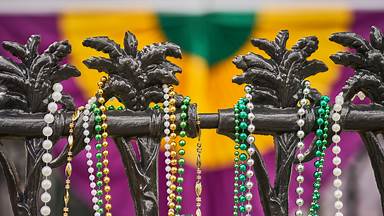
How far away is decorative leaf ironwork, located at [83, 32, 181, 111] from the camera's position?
2.39 feet

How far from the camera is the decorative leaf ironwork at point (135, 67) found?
2.39 ft

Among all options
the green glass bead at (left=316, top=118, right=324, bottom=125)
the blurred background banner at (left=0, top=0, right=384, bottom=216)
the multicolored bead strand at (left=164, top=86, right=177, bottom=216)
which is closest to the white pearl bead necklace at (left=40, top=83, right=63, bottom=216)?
the multicolored bead strand at (left=164, top=86, right=177, bottom=216)

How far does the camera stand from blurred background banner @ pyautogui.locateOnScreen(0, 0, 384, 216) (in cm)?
172

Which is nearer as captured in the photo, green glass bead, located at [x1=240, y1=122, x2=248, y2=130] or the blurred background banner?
green glass bead, located at [x1=240, y1=122, x2=248, y2=130]

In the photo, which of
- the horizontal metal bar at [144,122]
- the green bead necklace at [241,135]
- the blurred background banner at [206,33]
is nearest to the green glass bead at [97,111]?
the horizontal metal bar at [144,122]

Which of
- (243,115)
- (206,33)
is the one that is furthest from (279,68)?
(206,33)

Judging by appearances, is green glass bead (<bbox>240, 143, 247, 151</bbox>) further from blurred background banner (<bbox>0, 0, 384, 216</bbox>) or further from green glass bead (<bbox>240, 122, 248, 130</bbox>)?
blurred background banner (<bbox>0, 0, 384, 216</bbox>)

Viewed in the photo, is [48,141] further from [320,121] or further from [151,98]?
[320,121]

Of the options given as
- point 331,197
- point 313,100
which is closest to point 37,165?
point 313,100

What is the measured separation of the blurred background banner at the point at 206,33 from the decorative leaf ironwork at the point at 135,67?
97 cm

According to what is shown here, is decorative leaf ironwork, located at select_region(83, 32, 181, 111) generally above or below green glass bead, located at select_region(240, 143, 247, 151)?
above

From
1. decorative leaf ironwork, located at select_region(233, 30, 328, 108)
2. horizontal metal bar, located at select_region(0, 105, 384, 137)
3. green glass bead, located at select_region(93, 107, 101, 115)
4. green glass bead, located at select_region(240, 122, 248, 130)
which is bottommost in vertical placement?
green glass bead, located at select_region(240, 122, 248, 130)

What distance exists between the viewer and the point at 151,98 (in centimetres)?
74

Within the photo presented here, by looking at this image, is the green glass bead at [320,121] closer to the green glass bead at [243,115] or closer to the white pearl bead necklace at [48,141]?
the green glass bead at [243,115]
